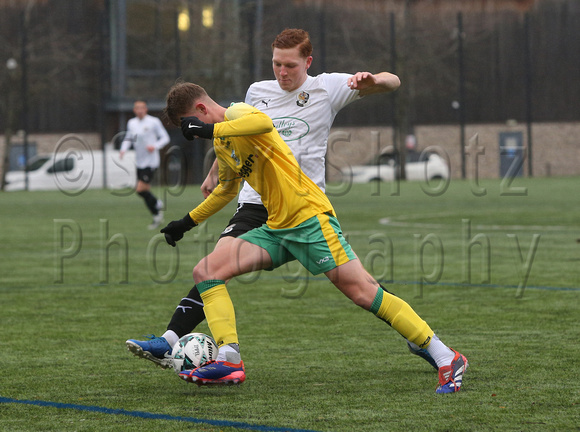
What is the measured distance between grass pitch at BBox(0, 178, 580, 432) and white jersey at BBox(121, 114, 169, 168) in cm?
386

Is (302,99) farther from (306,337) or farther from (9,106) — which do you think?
(9,106)

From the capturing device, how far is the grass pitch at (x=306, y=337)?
16.0ft

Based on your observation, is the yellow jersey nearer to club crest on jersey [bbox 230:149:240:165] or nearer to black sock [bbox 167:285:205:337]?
club crest on jersey [bbox 230:149:240:165]

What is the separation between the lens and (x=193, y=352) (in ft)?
18.5

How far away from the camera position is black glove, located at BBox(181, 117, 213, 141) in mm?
4992

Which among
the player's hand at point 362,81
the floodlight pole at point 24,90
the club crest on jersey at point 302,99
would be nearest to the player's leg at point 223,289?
the club crest on jersey at point 302,99

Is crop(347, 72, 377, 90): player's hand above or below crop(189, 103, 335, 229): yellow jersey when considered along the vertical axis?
above

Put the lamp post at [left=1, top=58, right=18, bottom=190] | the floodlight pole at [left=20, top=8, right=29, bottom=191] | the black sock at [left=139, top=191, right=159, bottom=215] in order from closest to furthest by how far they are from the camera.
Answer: the black sock at [left=139, top=191, right=159, bottom=215]
the floodlight pole at [left=20, top=8, right=29, bottom=191]
the lamp post at [left=1, top=58, right=18, bottom=190]

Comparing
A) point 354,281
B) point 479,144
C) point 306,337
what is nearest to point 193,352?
point 354,281

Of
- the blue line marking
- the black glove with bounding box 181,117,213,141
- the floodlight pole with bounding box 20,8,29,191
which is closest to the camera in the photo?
the blue line marking

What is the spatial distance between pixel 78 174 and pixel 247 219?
113ft

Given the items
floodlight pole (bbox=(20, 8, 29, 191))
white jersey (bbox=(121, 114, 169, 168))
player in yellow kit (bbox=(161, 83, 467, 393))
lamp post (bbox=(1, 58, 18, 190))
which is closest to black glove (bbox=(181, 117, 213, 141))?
player in yellow kit (bbox=(161, 83, 467, 393))

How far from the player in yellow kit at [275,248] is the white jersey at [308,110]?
458mm

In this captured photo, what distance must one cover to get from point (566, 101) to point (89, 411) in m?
45.4
